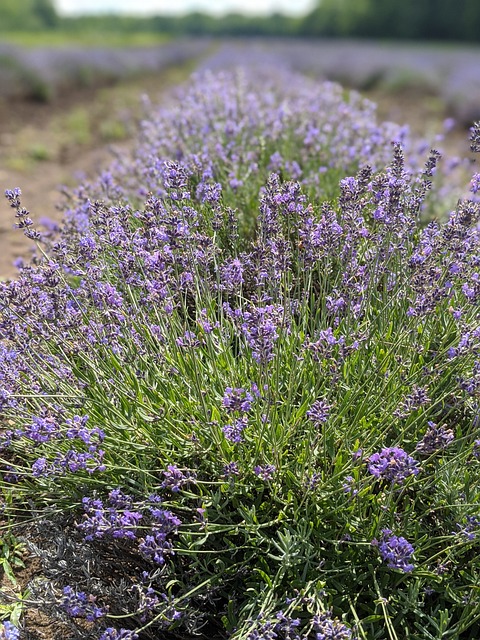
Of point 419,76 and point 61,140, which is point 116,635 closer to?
point 61,140

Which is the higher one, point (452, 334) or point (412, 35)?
point (452, 334)

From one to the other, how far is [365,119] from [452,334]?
2.99m

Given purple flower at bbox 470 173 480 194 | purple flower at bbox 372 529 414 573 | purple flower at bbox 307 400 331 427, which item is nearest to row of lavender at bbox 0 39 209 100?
purple flower at bbox 470 173 480 194

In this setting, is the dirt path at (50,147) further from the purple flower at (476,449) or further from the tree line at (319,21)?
the tree line at (319,21)

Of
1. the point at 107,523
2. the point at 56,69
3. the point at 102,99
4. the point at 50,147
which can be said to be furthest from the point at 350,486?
the point at 56,69

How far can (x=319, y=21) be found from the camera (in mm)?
66812

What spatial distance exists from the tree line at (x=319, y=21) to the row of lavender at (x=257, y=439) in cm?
4826

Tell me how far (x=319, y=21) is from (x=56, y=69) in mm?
56055

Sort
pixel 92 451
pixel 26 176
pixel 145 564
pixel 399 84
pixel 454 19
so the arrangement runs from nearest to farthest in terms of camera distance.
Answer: pixel 92 451, pixel 145 564, pixel 26 176, pixel 399 84, pixel 454 19

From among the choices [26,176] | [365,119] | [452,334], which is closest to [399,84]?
[26,176]

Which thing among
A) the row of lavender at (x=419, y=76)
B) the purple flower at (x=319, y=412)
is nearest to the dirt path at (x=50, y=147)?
the purple flower at (x=319, y=412)

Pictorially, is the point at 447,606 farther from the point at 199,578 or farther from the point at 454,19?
the point at 454,19

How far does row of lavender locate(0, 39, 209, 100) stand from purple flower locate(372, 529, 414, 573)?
1398 cm

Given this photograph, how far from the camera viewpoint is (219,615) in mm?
2129
